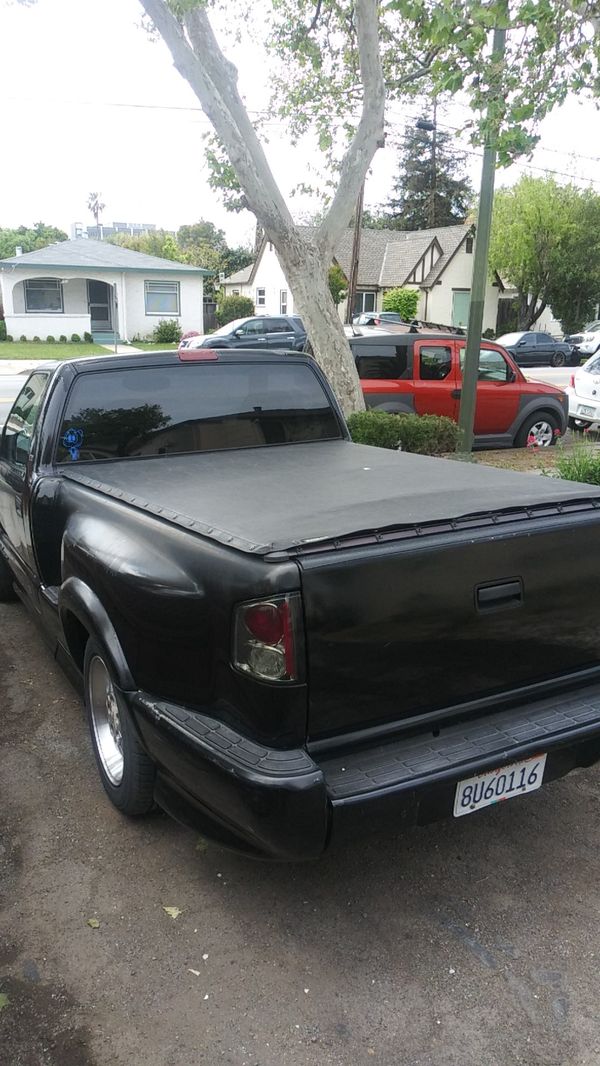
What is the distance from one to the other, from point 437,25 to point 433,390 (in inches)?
198

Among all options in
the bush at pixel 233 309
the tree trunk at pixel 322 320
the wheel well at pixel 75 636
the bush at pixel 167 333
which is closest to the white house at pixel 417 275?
the bush at pixel 233 309

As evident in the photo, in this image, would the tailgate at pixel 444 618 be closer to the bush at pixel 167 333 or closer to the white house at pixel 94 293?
the bush at pixel 167 333

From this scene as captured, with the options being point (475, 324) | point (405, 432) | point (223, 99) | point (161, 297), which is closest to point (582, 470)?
point (405, 432)

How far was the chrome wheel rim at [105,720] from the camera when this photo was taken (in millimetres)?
3377

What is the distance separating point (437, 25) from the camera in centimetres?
725

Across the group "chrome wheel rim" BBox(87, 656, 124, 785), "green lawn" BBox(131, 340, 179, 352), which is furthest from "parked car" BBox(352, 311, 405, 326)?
"chrome wheel rim" BBox(87, 656, 124, 785)

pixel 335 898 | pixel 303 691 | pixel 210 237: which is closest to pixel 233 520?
pixel 303 691

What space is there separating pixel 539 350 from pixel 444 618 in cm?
3125

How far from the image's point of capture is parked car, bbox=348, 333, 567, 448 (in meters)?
11.5

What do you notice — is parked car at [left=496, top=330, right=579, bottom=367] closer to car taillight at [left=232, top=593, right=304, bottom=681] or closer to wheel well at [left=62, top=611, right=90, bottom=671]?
wheel well at [left=62, top=611, right=90, bottom=671]

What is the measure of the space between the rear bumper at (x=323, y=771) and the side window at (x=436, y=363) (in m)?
9.19

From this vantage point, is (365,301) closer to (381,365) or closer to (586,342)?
(586,342)

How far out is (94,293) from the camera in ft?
124

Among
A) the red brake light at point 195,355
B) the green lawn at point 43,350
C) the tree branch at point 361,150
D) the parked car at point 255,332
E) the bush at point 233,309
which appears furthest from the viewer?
the bush at point 233,309
